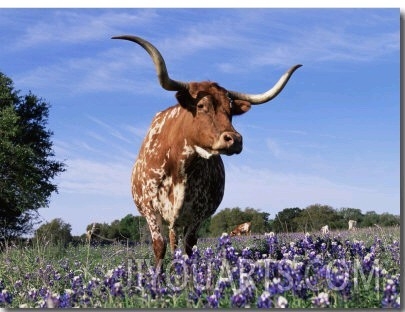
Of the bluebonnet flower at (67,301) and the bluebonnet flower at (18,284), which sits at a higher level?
the bluebonnet flower at (18,284)

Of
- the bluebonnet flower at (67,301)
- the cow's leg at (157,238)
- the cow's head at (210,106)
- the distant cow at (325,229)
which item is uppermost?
the cow's head at (210,106)

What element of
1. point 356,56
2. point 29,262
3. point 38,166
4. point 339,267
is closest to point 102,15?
point 356,56

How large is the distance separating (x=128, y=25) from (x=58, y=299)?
291 cm

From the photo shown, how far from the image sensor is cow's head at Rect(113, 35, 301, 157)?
5.60 metres

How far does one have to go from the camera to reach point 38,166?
19.6 metres

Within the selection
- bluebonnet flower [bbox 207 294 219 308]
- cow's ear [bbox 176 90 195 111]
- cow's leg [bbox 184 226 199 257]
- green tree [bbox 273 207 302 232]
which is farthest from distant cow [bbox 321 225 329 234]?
bluebonnet flower [bbox 207 294 219 308]

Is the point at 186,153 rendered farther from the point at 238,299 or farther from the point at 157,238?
the point at 238,299

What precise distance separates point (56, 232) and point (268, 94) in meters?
5.95

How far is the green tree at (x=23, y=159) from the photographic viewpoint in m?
17.7

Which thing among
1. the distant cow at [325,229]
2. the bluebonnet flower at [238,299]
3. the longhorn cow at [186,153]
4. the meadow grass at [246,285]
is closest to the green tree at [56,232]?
the longhorn cow at [186,153]

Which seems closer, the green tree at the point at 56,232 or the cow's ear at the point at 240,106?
the cow's ear at the point at 240,106

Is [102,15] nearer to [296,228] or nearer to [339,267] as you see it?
[339,267]

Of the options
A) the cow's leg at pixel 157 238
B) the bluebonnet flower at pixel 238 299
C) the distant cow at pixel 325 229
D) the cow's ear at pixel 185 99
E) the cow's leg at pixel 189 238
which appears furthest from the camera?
the distant cow at pixel 325 229

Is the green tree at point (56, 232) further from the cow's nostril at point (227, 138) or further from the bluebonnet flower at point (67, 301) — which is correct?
the cow's nostril at point (227, 138)
